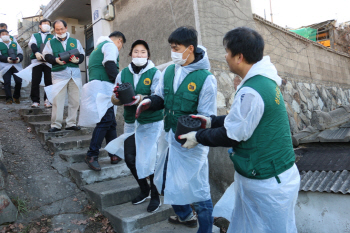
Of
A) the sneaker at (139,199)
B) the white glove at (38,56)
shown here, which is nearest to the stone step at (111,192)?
the sneaker at (139,199)

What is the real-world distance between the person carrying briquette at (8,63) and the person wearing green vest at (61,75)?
2.62 metres

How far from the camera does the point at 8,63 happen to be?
6609mm

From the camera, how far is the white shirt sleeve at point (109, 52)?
3.43 metres

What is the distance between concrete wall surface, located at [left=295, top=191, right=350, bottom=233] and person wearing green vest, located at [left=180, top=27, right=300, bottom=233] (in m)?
1.64

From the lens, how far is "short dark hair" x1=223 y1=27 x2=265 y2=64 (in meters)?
1.69

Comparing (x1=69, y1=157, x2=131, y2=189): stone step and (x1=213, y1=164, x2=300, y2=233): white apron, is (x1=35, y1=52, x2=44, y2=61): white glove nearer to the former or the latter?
(x1=69, y1=157, x2=131, y2=189): stone step

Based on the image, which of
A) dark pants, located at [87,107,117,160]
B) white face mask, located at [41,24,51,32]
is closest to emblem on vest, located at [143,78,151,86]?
dark pants, located at [87,107,117,160]

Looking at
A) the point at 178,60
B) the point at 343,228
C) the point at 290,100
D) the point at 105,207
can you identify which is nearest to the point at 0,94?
the point at 105,207

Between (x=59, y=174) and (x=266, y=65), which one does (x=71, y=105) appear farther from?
(x=266, y=65)

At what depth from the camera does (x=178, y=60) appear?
246 centimetres

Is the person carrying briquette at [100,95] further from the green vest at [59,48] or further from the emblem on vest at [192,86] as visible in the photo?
the emblem on vest at [192,86]

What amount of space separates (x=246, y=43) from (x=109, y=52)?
2.20 metres

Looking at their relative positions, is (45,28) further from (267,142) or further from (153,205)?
(267,142)

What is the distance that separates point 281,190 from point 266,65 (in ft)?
2.54
